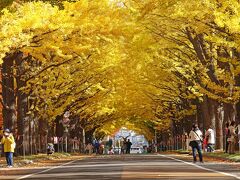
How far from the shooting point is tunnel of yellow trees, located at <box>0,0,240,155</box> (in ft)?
92.3

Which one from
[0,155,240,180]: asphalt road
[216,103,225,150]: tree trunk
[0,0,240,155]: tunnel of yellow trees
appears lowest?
[0,155,240,180]: asphalt road

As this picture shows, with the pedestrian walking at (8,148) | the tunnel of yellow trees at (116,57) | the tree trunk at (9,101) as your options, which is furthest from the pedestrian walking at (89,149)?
the pedestrian walking at (8,148)

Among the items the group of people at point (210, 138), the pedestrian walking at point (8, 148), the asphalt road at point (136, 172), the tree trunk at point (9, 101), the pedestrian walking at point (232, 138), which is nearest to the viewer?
the asphalt road at point (136, 172)

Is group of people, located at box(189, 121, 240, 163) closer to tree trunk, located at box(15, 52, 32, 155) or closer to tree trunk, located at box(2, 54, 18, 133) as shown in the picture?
tree trunk, located at box(2, 54, 18, 133)

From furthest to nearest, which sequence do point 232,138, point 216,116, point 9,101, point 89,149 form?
point 89,149 < point 216,116 < point 9,101 < point 232,138

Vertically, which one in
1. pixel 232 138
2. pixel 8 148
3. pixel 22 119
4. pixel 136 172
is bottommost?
pixel 136 172

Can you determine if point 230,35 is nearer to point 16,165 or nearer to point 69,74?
point 16,165

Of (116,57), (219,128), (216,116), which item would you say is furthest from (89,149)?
(116,57)

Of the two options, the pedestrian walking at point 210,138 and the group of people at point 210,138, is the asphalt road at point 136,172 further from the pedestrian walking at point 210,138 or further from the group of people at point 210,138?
the pedestrian walking at point 210,138

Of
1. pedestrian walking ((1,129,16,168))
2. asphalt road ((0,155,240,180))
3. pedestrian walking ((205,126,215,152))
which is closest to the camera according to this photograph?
asphalt road ((0,155,240,180))

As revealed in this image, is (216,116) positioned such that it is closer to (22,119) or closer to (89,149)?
(22,119)

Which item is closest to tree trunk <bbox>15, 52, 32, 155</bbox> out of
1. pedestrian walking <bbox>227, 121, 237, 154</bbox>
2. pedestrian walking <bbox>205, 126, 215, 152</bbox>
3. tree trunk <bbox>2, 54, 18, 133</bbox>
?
tree trunk <bbox>2, 54, 18, 133</bbox>

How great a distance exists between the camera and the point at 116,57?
1703 inches

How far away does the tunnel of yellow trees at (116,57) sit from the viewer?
2812 centimetres
